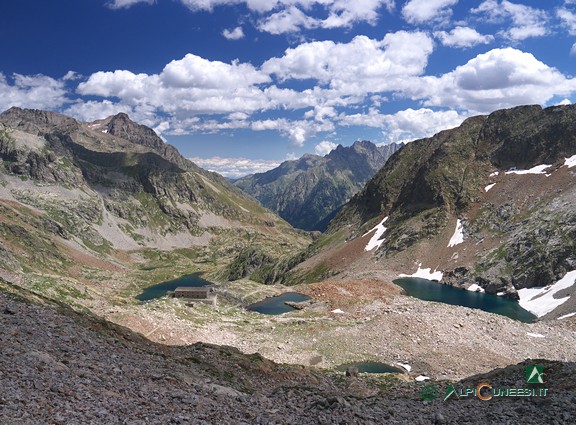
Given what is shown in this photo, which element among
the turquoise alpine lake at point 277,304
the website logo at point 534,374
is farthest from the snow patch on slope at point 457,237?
the website logo at point 534,374

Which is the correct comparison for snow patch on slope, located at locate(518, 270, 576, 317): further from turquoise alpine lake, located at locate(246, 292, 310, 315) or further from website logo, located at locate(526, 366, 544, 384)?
website logo, located at locate(526, 366, 544, 384)

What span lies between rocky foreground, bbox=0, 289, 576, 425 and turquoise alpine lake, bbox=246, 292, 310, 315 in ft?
151

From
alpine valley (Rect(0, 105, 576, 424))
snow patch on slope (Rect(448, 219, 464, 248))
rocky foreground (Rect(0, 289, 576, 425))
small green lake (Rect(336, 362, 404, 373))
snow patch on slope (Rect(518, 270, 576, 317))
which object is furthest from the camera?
snow patch on slope (Rect(448, 219, 464, 248))

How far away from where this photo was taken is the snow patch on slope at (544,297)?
322 ft

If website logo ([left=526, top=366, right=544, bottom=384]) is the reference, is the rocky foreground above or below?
above

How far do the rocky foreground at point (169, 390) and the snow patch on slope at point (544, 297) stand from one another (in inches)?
3272

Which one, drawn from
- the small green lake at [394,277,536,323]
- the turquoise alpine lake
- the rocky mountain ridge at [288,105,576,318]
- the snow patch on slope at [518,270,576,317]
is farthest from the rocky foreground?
the rocky mountain ridge at [288,105,576,318]

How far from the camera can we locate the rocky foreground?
15203 mm

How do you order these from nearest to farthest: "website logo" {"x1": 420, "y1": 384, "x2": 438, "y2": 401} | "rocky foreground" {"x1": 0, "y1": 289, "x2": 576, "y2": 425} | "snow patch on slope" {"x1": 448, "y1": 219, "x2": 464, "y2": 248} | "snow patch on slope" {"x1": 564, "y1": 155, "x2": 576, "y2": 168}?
"rocky foreground" {"x1": 0, "y1": 289, "x2": 576, "y2": 425}, "website logo" {"x1": 420, "y1": 384, "x2": 438, "y2": 401}, "snow patch on slope" {"x1": 564, "y1": 155, "x2": 576, "y2": 168}, "snow patch on slope" {"x1": 448, "y1": 219, "x2": 464, "y2": 248}

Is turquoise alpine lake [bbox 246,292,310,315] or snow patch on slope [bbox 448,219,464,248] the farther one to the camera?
snow patch on slope [bbox 448,219,464,248]

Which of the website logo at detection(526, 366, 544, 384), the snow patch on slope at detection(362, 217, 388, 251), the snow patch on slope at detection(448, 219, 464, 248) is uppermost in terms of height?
the snow patch on slope at detection(362, 217, 388, 251)

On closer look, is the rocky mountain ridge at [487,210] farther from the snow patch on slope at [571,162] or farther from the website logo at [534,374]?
the website logo at [534,374]

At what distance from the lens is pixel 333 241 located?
187375 mm

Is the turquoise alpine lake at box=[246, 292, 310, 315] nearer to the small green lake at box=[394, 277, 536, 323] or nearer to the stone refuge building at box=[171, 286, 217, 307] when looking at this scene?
the stone refuge building at box=[171, 286, 217, 307]
